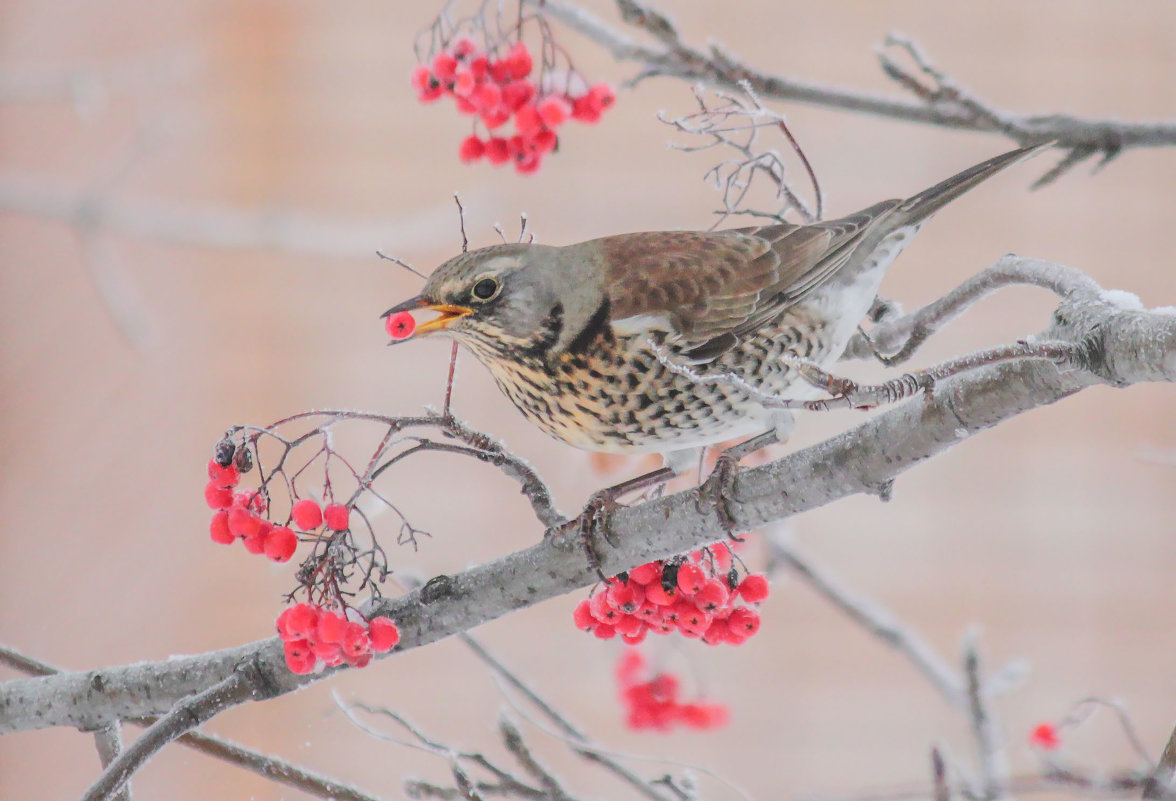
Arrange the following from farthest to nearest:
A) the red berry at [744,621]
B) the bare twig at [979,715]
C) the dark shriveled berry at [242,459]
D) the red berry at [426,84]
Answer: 1. the bare twig at [979,715]
2. the red berry at [426,84]
3. the red berry at [744,621]
4. the dark shriveled berry at [242,459]

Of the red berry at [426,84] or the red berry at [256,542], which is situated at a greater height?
the red berry at [426,84]

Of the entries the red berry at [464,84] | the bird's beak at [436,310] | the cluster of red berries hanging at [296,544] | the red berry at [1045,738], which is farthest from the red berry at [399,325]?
the red berry at [1045,738]

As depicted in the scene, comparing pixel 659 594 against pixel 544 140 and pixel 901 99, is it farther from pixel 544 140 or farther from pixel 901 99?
pixel 901 99

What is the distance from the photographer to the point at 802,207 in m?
1.23

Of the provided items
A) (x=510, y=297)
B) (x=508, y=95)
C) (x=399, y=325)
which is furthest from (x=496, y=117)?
(x=399, y=325)

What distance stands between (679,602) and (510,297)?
381 mm

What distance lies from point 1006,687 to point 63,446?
2.27 m

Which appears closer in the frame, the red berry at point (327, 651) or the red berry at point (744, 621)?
the red berry at point (327, 651)

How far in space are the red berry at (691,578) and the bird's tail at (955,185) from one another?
1.92ft

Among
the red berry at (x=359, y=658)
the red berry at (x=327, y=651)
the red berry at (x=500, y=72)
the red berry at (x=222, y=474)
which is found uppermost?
Answer: the red berry at (x=500, y=72)

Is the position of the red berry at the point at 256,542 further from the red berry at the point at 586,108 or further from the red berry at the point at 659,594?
the red berry at the point at 586,108

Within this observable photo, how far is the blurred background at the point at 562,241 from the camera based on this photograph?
2.96 metres

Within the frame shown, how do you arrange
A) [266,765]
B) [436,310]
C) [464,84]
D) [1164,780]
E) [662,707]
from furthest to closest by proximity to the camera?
[662,707] → [464,84] → [436,310] → [266,765] → [1164,780]

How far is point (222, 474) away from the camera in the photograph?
962mm
